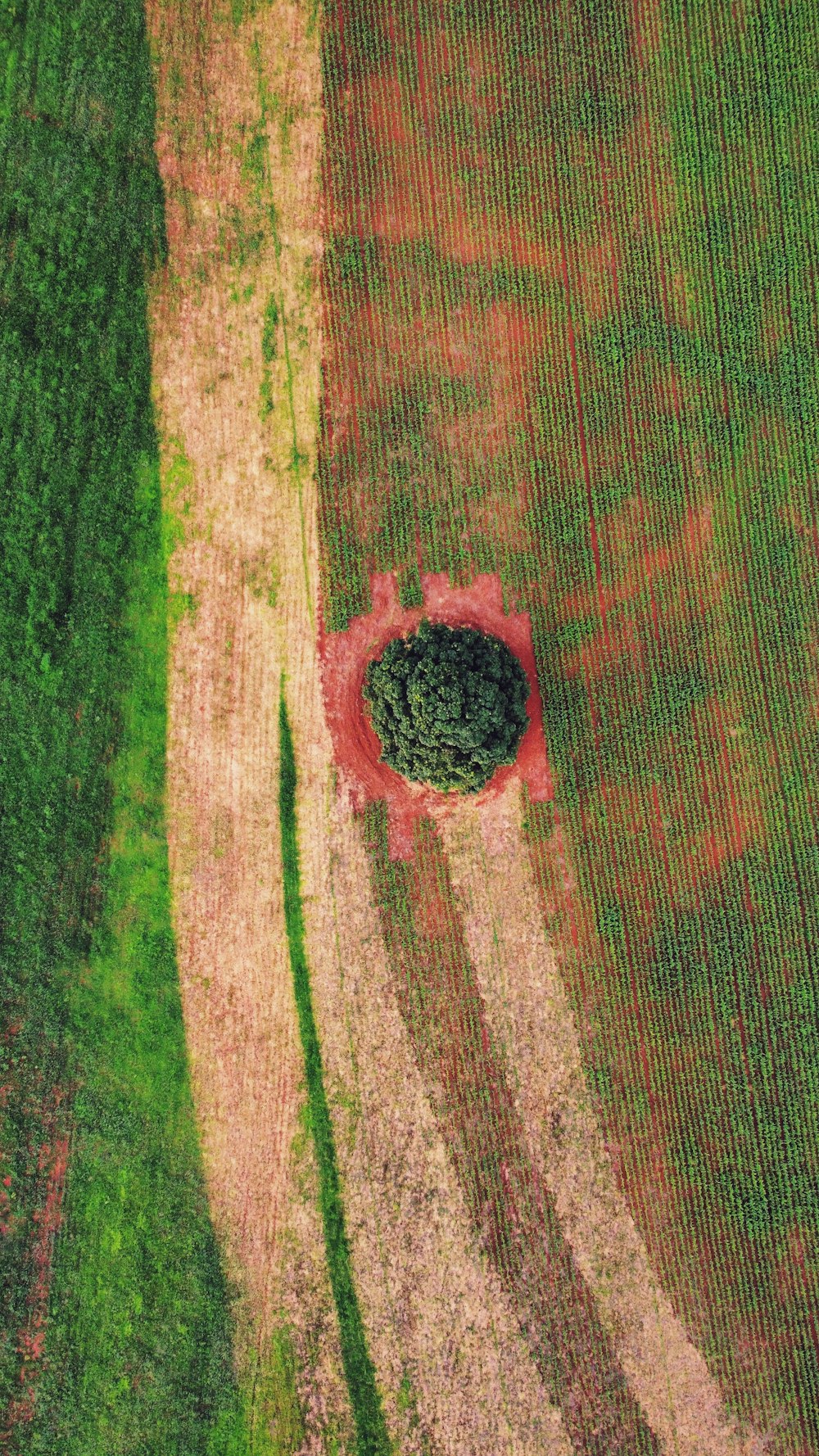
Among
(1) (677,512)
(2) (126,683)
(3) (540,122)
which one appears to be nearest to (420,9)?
(3) (540,122)

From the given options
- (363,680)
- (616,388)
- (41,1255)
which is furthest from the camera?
(616,388)

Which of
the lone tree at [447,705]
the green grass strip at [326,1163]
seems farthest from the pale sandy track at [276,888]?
the lone tree at [447,705]

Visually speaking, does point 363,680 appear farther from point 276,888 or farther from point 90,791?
point 90,791

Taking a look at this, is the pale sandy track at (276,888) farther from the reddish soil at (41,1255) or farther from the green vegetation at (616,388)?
the reddish soil at (41,1255)

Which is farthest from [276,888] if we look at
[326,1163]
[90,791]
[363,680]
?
[326,1163]

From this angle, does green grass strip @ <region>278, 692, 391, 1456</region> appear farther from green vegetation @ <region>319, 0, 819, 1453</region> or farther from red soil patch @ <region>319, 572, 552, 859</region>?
green vegetation @ <region>319, 0, 819, 1453</region>

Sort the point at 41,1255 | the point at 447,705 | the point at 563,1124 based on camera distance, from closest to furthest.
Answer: the point at 447,705
the point at 41,1255
the point at 563,1124

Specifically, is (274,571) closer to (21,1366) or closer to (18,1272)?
(18,1272)
